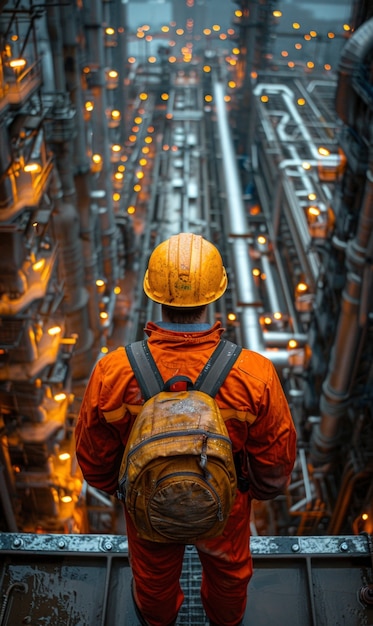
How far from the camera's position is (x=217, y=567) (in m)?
4.70

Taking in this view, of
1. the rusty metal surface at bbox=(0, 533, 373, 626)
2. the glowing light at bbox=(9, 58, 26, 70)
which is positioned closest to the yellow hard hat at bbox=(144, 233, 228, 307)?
the rusty metal surface at bbox=(0, 533, 373, 626)

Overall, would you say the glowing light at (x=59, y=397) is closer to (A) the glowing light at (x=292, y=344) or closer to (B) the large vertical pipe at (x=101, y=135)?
(A) the glowing light at (x=292, y=344)

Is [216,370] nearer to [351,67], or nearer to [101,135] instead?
[351,67]

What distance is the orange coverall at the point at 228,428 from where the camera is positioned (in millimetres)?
4004

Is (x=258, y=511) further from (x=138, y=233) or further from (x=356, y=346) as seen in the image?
(x=138, y=233)

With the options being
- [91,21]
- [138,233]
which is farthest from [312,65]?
[91,21]

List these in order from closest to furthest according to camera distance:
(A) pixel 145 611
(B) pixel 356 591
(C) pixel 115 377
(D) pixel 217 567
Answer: (C) pixel 115 377 → (D) pixel 217 567 → (A) pixel 145 611 → (B) pixel 356 591

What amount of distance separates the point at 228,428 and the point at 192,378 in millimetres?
498

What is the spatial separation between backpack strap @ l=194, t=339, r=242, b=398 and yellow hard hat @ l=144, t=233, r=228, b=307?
41 centimetres

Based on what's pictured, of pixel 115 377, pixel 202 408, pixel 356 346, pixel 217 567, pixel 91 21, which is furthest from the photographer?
pixel 91 21

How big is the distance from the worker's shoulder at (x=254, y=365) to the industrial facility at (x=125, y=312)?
2.64m

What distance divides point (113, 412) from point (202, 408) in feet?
2.70

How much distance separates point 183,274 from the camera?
410 centimetres

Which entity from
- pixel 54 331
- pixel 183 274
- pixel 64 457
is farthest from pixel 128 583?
pixel 64 457
